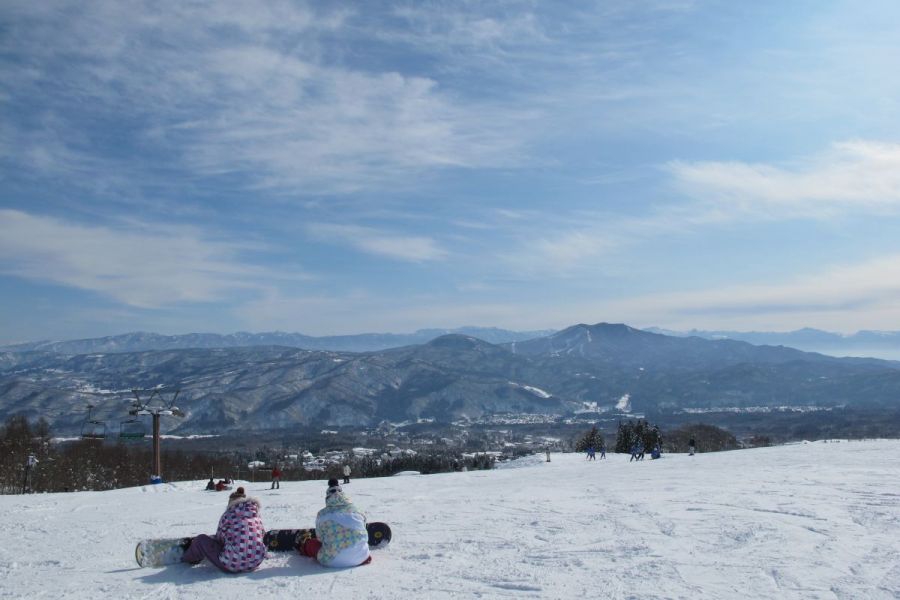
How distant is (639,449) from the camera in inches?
1699

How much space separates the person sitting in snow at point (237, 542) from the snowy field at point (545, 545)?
206 millimetres

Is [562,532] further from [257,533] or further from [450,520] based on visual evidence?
[257,533]

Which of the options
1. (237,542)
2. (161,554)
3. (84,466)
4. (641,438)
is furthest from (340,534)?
(84,466)

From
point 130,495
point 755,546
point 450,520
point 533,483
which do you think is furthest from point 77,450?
point 755,546

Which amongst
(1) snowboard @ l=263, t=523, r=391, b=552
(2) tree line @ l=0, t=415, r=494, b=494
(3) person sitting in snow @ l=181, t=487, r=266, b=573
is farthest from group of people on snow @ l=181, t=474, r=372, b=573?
A: (2) tree line @ l=0, t=415, r=494, b=494

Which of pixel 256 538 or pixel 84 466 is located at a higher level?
pixel 256 538

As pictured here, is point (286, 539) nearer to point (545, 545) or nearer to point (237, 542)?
point (237, 542)

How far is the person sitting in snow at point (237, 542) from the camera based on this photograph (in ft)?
31.1

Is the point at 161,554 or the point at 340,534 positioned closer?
the point at 340,534

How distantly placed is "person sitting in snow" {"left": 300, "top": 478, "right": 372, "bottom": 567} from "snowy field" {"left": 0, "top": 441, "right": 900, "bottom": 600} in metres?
0.20

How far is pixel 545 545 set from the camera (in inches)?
430

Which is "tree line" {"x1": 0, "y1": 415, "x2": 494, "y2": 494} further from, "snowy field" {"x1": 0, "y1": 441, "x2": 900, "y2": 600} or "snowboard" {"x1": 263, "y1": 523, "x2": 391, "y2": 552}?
"snowboard" {"x1": 263, "y1": 523, "x2": 391, "y2": 552}

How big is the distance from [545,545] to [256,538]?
4515mm

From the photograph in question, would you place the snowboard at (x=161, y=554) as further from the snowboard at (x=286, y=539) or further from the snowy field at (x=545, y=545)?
the snowboard at (x=286, y=539)
